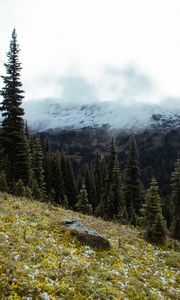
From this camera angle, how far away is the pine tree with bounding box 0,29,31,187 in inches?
1446

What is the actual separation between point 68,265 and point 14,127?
89.3 ft

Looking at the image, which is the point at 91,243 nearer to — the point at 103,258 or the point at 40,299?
the point at 103,258

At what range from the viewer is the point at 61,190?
74250 millimetres

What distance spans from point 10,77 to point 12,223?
1042 inches

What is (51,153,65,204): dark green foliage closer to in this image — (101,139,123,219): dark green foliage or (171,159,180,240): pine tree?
(101,139,123,219): dark green foliage

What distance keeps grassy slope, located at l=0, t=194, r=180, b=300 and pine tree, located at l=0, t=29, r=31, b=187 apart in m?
17.8

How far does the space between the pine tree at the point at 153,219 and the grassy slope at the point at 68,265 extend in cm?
183

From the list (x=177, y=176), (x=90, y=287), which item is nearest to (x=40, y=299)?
(x=90, y=287)

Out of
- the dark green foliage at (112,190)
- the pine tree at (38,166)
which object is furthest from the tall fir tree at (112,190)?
the pine tree at (38,166)

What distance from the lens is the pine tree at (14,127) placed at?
36.7 m

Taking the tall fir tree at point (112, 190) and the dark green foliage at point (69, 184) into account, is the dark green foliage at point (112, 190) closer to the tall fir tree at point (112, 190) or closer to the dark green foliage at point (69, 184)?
the tall fir tree at point (112, 190)

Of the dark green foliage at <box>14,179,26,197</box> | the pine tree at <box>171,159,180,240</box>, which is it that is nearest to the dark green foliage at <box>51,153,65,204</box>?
the pine tree at <box>171,159,180,240</box>

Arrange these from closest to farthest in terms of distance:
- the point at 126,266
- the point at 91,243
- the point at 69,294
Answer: the point at 69,294, the point at 126,266, the point at 91,243

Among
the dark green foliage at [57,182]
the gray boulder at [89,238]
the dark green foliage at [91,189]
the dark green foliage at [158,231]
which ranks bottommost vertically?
the dark green foliage at [91,189]
